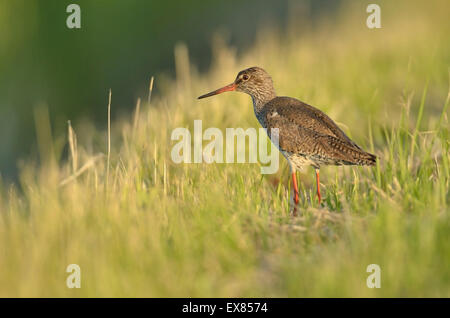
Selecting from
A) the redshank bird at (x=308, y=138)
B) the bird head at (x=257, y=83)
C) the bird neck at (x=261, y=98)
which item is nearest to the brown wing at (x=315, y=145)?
the redshank bird at (x=308, y=138)

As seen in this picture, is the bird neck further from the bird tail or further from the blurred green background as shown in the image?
the blurred green background

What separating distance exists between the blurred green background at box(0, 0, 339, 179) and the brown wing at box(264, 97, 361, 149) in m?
6.40

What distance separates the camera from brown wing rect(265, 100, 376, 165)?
5336 millimetres

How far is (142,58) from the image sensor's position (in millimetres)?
15641

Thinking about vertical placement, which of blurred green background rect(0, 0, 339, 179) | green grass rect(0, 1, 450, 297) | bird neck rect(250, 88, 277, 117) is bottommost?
green grass rect(0, 1, 450, 297)

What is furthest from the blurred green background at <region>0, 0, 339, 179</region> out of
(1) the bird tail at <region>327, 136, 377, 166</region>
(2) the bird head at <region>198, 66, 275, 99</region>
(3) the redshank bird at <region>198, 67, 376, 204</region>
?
(1) the bird tail at <region>327, 136, 377, 166</region>

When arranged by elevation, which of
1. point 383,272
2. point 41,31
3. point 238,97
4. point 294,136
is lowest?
point 383,272

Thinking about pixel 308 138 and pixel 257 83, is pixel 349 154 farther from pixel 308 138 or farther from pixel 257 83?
pixel 257 83

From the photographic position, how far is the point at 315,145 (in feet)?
18.3

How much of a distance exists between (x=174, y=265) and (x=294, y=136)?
2410 mm

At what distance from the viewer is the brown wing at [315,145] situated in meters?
5.34
